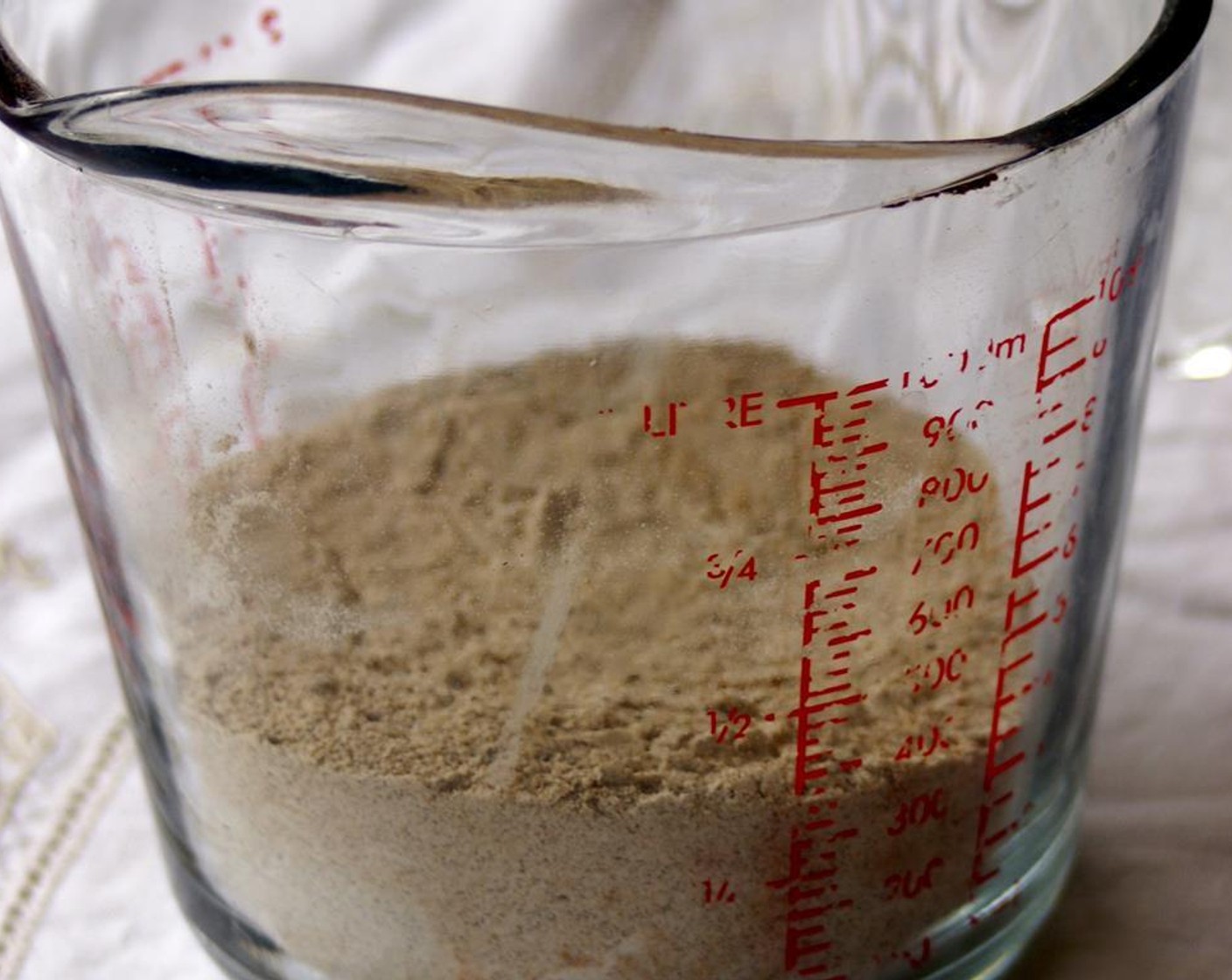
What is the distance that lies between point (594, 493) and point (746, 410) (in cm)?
3

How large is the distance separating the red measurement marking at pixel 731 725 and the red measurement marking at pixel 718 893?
0.04 meters

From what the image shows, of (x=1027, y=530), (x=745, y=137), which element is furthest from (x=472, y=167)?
(x=1027, y=530)

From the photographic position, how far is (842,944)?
41 cm

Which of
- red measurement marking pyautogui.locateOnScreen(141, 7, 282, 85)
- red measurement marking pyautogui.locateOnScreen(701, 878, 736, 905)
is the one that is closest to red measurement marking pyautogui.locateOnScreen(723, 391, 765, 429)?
red measurement marking pyautogui.locateOnScreen(701, 878, 736, 905)

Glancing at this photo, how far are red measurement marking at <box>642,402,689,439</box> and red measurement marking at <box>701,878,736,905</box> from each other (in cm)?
10

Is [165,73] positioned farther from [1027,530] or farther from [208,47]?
[1027,530]

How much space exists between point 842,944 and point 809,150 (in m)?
0.19

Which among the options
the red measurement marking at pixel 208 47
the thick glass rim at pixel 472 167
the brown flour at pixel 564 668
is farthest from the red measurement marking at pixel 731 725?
the red measurement marking at pixel 208 47

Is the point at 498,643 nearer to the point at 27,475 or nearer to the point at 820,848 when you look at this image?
the point at 820,848

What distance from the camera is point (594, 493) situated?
0.35 metres

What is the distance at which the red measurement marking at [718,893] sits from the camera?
393 millimetres

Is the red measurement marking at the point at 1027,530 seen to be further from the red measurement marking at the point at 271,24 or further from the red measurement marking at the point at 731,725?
the red measurement marking at the point at 271,24

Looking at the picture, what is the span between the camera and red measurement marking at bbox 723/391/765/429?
35 cm

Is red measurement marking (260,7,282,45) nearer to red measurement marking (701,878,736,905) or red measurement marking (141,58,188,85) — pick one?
red measurement marking (141,58,188,85)
